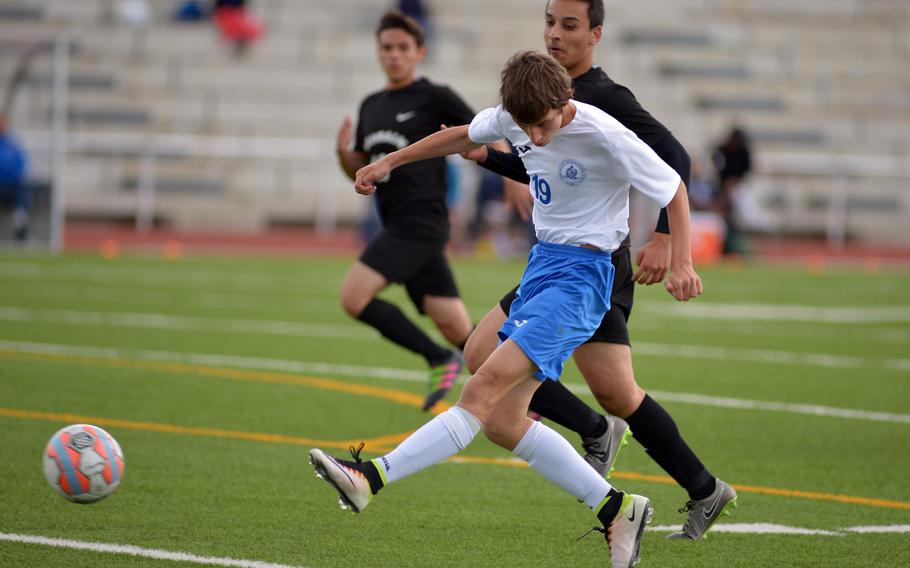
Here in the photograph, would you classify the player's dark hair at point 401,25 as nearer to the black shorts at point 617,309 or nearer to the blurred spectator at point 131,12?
the black shorts at point 617,309

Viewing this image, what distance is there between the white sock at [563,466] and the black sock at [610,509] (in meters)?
0.03

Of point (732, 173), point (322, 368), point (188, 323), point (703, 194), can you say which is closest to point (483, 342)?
point (322, 368)

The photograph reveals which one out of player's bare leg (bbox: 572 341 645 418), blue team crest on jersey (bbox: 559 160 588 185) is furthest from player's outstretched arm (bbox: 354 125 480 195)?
player's bare leg (bbox: 572 341 645 418)

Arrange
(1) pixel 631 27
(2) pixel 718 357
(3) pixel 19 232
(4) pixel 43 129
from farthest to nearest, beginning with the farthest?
(1) pixel 631 27, (4) pixel 43 129, (3) pixel 19 232, (2) pixel 718 357

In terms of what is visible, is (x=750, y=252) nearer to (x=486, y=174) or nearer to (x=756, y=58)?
(x=486, y=174)

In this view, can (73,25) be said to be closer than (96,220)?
No

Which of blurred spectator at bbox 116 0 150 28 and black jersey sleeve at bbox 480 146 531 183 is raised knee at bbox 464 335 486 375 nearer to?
black jersey sleeve at bbox 480 146 531 183

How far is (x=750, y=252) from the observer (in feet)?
80.6

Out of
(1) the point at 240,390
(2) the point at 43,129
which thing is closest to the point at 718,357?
(1) the point at 240,390

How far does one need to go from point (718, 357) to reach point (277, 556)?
7294mm

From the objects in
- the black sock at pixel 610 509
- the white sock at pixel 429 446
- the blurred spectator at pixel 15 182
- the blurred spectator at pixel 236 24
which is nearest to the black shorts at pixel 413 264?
the white sock at pixel 429 446

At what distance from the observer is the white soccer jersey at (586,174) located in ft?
16.8

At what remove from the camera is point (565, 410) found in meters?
6.43

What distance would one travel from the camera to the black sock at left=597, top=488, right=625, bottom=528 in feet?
16.8
